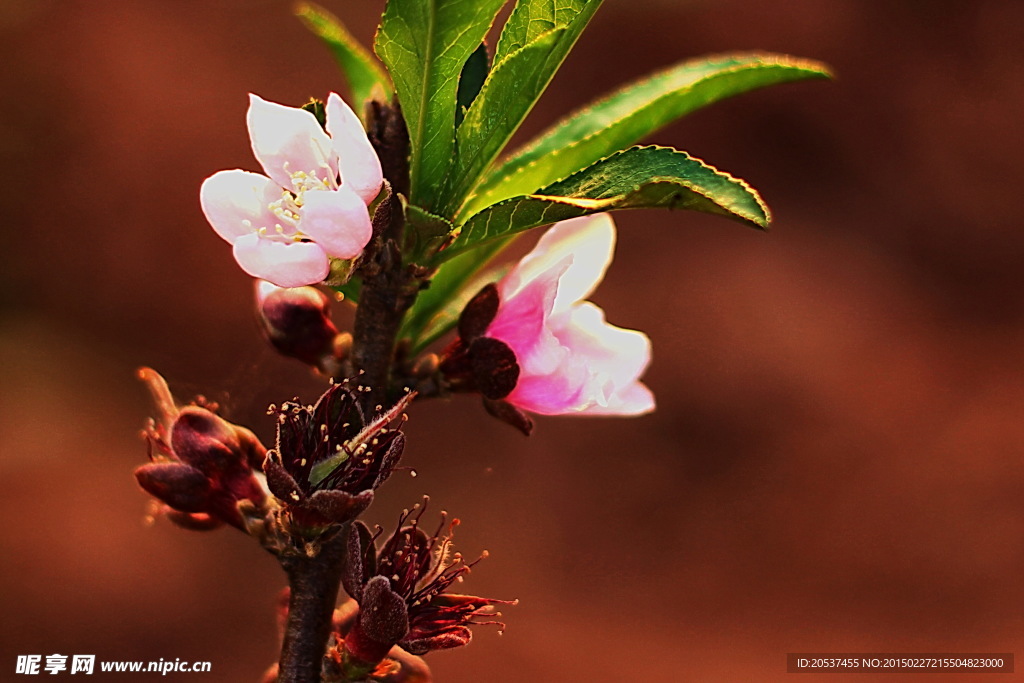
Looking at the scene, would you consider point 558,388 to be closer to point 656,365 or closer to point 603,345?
point 603,345

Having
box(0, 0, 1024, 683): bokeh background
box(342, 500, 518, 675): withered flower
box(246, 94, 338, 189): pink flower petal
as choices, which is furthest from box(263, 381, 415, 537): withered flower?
box(0, 0, 1024, 683): bokeh background

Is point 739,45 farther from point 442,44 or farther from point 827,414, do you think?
point 442,44

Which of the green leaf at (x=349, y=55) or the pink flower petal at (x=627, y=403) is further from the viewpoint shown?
the green leaf at (x=349, y=55)

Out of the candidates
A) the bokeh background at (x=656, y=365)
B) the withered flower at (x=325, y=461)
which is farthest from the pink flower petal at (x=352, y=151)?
the bokeh background at (x=656, y=365)

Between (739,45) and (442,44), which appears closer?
(442,44)

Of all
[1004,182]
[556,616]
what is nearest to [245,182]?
[556,616]

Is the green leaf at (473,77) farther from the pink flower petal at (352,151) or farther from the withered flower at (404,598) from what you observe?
the withered flower at (404,598)

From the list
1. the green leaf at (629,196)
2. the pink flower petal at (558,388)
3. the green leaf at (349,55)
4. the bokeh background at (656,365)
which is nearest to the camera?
the green leaf at (629,196)
